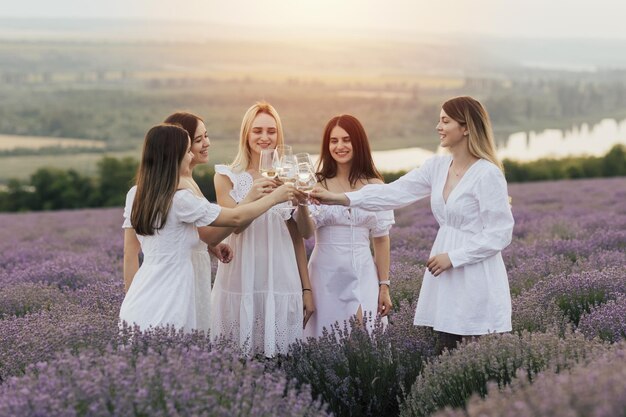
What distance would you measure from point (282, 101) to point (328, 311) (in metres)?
38.2

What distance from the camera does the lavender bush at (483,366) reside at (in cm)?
326

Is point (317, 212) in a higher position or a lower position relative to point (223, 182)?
lower

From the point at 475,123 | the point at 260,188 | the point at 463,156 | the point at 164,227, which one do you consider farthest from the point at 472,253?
the point at 164,227

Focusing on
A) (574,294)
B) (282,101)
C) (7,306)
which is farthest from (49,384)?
(282,101)

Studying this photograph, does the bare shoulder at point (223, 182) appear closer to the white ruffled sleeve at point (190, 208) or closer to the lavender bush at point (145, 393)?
the white ruffled sleeve at point (190, 208)

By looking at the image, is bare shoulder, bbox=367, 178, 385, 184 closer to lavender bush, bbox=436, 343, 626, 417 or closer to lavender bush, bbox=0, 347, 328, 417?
lavender bush, bbox=0, 347, 328, 417

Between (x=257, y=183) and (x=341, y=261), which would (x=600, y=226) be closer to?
(x=341, y=261)

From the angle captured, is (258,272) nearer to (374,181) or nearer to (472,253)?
(374,181)

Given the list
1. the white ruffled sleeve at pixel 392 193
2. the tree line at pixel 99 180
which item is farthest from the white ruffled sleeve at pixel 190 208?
the tree line at pixel 99 180

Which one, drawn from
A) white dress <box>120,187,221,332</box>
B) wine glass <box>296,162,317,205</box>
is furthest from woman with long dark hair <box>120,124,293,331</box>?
wine glass <box>296,162,317,205</box>

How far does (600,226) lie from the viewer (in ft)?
28.8

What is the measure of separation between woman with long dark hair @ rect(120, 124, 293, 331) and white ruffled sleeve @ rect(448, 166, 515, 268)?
111 centimetres

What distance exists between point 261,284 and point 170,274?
63cm

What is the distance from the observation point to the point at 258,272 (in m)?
4.33
